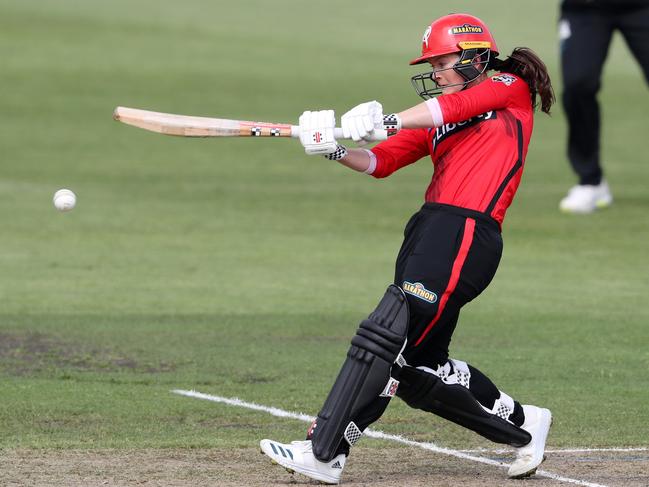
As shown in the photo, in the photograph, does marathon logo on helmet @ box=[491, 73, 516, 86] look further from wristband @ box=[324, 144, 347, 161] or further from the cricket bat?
the cricket bat

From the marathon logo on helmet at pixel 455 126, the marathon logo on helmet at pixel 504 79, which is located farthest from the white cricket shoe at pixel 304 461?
the marathon logo on helmet at pixel 504 79

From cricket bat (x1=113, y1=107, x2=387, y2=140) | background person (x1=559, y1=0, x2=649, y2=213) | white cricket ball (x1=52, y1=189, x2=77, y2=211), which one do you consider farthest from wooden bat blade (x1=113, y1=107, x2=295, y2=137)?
background person (x1=559, y1=0, x2=649, y2=213)

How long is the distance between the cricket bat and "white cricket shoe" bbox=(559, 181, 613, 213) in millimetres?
11134

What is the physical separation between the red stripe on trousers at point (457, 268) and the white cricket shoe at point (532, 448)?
2.60 feet

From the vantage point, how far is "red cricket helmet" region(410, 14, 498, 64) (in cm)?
680

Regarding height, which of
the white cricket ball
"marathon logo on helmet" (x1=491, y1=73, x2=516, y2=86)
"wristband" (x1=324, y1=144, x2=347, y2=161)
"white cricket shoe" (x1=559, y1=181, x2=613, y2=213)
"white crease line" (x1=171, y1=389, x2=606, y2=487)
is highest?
"marathon logo on helmet" (x1=491, y1=73, x2=516, y2=86)

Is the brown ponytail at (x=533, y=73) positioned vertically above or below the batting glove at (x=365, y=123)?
above

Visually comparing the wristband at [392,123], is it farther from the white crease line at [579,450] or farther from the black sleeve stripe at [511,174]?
the white crease line at [579,450]

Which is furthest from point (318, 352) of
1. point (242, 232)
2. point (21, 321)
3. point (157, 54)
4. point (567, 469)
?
point (157, 54)

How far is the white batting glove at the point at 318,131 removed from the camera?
6492 millimetres

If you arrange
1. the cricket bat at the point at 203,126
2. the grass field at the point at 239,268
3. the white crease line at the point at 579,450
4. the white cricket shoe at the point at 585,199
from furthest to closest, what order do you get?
the white cricket shoe at the point at 585,199 → the grass field at the point at 239,268 → the white crease line at the point at 579,450 → the cricket bat at the point at 203,126

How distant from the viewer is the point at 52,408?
8227mm

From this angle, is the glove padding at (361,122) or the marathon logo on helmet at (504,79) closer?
the glove padding at (361,122)

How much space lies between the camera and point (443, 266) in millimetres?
6445
